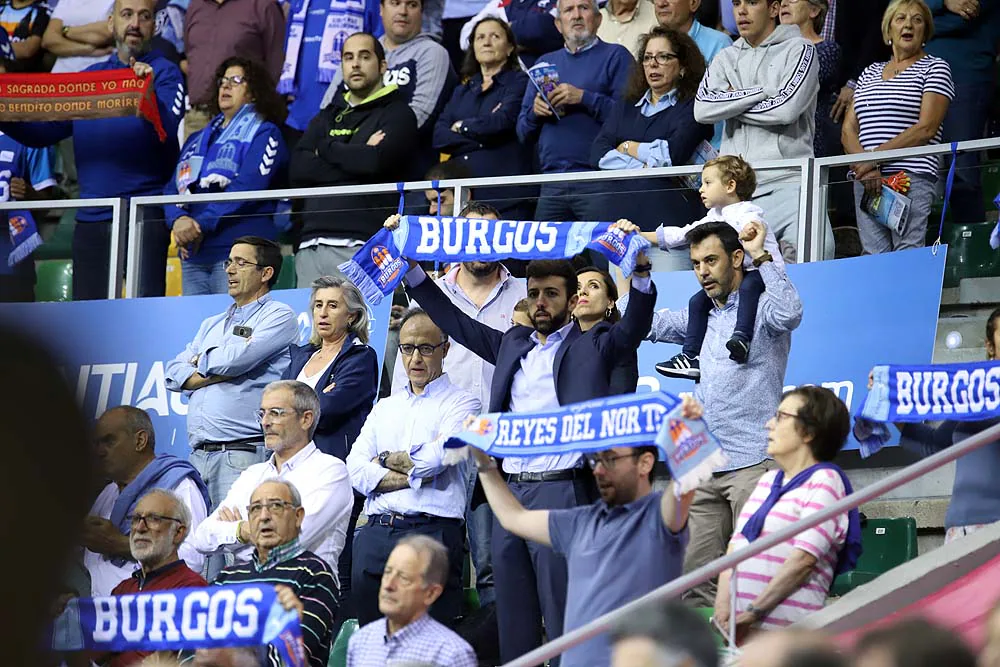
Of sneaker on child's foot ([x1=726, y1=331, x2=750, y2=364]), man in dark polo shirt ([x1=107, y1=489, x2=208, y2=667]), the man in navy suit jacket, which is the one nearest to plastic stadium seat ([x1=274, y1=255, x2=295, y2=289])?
the man in navy suit jacket

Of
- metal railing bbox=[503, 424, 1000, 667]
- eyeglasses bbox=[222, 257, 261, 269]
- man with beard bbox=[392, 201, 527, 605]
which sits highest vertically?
eyeglasses bbox=[222, 257, 261, 269]

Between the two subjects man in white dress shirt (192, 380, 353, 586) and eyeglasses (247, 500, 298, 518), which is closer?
eyeglasses (247, 500, 298, 518)

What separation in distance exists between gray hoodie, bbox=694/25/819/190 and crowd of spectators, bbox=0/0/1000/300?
0.01m

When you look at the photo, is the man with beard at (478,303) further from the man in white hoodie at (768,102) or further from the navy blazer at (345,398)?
the man in white hoodie at (768,102)

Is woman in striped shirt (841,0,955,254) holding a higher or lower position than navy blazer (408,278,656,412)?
higher

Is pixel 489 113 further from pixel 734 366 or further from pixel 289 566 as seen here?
pixel 289 566

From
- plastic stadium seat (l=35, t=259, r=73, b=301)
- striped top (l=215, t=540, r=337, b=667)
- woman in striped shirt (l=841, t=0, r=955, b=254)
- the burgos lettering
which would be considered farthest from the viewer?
plastic stadium seat (l=35, t=259, r=73, b=301)

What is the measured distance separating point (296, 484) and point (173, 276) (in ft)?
10.1

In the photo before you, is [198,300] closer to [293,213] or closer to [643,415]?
[293,213]

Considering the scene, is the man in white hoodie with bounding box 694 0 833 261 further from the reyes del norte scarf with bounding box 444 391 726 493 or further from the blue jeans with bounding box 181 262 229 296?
the blue jeans with bounding box 181 262 229 296

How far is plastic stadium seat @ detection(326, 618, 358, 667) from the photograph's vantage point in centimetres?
591

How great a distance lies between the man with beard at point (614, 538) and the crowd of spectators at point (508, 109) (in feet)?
8.04

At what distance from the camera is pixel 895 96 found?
7.73 meters

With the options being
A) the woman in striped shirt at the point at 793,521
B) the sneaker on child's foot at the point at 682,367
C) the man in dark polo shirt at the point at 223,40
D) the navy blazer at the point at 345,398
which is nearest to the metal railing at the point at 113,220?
the man in dark polo shirt at the point at 223,40
